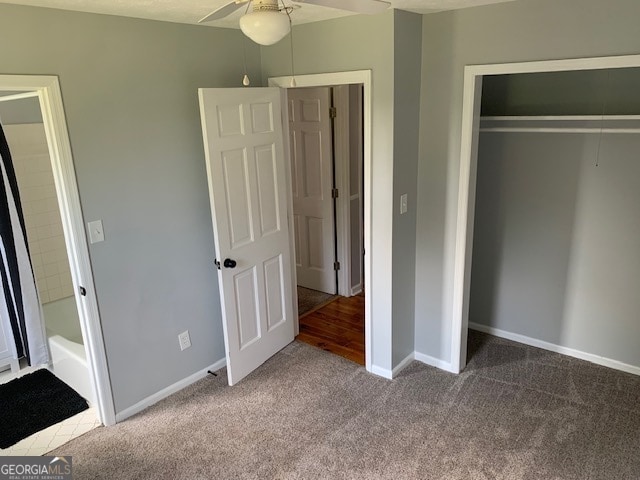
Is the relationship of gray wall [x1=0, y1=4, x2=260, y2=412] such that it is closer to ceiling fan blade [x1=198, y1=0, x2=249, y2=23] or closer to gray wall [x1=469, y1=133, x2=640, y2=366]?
ceiling fan blade [x1=198, y1=0, x2=249, y2=23]

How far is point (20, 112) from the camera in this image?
346cm

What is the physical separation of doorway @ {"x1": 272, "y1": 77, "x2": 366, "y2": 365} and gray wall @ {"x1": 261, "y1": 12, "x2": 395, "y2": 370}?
0.64 meters

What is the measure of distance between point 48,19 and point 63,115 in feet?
1.40

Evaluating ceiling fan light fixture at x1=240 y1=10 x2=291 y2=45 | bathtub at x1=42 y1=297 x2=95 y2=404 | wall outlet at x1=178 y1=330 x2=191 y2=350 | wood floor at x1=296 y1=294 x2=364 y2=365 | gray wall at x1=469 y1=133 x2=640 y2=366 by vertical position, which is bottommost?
wood floor at x1=296 y1=294 x2=364 y2=365

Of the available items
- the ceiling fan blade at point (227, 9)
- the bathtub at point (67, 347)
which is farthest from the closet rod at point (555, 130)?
the bathtub at point (67, 347)

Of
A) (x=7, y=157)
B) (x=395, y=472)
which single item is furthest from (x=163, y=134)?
(x=395, y=472)

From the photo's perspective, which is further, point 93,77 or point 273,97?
point 273,97

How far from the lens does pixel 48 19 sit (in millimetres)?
2252

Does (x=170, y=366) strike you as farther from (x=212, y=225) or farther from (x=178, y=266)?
(x=212, y=225)

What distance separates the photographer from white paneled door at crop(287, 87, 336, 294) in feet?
13.6

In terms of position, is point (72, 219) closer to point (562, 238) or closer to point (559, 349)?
point (562, 238)

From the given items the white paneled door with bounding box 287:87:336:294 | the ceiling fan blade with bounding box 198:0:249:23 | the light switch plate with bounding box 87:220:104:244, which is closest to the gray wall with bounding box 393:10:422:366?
the ceiling fan blade with bounding box 198:0:249:23

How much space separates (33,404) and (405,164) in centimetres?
273

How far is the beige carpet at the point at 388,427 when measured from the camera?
8.09 ft
